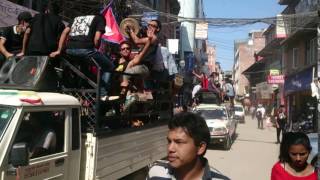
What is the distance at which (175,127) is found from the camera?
278 cm

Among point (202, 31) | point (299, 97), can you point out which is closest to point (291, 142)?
point (202, 31)

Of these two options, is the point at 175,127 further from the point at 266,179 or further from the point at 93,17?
the point at 266,179

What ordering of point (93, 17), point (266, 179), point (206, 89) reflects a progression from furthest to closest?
point (206, 89) → point (266, 179) → point (93, 17)

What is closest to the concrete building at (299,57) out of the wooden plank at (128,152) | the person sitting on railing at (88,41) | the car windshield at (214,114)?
the car windshield at (214,114)

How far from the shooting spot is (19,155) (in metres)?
4.65

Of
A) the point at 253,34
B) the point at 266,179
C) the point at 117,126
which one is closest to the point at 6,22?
the point at 117,126

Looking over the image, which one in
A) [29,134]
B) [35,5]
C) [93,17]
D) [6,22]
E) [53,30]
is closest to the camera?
[29,134]

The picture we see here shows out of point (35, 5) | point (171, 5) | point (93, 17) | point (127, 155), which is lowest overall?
point (127, 155)

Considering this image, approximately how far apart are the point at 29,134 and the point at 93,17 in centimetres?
260

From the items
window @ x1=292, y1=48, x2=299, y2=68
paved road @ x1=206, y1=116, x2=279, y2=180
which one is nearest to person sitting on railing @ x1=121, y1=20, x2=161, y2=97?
paved road @ x1=206, y1=116, x2=279, y2=180

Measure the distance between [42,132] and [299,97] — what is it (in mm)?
34589

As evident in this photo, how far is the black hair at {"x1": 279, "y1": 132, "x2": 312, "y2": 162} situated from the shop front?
25.1m

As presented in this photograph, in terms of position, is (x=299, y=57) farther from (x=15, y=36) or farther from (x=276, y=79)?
(x=15, y=36)

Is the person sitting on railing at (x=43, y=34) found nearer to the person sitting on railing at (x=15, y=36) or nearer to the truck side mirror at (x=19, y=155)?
the person sitting on railing at (x=15, y=36)
